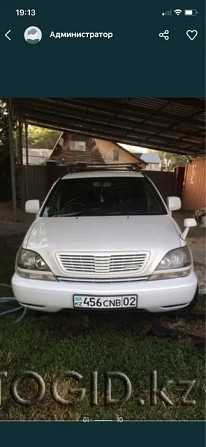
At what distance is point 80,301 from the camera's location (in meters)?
2.68

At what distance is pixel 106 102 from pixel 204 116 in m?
2.92

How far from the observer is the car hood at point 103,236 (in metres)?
2.83

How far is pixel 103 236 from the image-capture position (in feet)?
9.75

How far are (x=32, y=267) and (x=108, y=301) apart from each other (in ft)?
2.40

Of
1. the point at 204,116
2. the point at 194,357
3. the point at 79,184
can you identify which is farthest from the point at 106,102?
the point at 194,357

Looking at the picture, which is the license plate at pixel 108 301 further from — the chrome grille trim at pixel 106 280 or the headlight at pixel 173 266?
the headlight at pixel 173 266

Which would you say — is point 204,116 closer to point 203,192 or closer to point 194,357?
point 203,192

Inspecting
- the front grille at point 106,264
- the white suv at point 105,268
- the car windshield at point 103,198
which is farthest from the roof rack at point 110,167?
the front grille at point 106,264

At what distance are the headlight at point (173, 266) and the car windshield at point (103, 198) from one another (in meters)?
0.87

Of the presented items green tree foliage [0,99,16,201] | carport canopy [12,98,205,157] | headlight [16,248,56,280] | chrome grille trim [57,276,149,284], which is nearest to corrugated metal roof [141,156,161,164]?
carport canopy [12,98,205,157]

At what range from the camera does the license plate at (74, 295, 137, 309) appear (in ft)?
8.72

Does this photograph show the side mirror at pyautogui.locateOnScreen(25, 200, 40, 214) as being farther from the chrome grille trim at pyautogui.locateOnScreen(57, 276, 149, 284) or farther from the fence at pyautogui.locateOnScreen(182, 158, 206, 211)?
the fence at pyautogui.locateOnScreen(182, 158, 206, 211)
